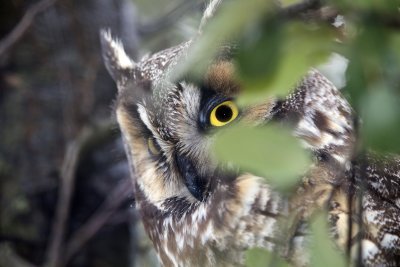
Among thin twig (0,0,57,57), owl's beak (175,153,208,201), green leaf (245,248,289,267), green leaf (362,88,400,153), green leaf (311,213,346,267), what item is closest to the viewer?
green leaf (362,88,400,153)

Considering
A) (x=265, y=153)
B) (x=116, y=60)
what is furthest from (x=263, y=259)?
(x=116, y=60)

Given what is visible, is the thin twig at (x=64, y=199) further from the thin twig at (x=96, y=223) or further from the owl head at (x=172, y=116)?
the owl head at (x=172, y=116)

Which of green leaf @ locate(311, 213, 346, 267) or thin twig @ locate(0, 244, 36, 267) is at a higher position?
green leaf @ locate(311, 213, 346, 267)

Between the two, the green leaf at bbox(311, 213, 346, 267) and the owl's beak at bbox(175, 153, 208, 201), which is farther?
the owl's beak at bbox(175, 153, 208, 201)

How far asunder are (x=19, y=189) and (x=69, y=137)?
267mm

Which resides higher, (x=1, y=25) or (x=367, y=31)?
(x=1, y=25)

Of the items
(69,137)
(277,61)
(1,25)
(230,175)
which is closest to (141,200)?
(230,175)

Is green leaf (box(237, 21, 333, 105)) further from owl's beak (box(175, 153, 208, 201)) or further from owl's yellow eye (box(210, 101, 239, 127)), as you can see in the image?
owl's beak (box(175, 153, 208, 201))

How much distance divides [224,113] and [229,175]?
0.13 m

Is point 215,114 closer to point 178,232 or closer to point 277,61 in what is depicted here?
point 178,232

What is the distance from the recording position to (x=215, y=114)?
0.83 m

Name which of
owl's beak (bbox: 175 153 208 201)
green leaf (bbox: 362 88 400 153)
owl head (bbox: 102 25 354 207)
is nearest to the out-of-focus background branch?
owl head (bbox: 102 25 354 207)

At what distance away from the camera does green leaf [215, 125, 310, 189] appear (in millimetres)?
328

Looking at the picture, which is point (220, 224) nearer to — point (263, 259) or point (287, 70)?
point (263, 259)
